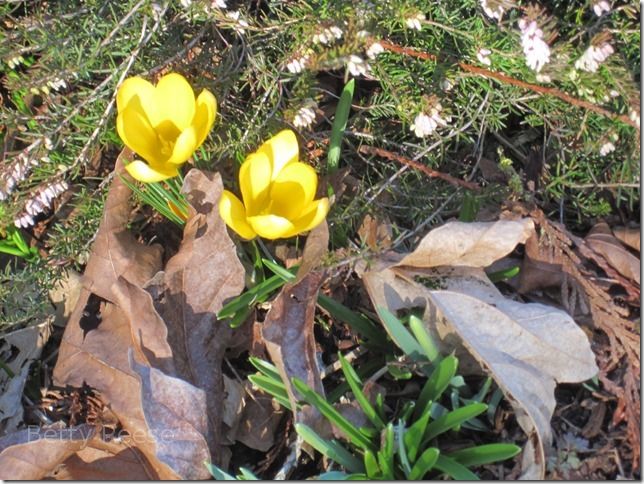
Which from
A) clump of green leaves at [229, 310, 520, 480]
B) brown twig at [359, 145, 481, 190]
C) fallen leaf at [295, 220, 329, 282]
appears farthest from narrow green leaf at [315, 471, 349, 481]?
brown twig at [359, 145, 481, 190]

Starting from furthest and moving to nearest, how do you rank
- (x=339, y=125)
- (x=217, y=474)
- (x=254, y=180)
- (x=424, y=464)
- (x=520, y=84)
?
(x=339, y=125) < (x=254, y=180) < (x=520, y=84) < (x=217, y=474) < (x=424, y=464)

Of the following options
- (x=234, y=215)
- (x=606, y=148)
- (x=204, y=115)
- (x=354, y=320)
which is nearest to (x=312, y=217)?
(x=234, y=215)

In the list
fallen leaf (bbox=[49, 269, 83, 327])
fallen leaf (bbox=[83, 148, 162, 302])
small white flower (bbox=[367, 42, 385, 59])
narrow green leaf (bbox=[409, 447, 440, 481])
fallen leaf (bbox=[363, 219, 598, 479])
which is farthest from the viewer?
fallen leaf (bbox=[49, 269, 83, 327])

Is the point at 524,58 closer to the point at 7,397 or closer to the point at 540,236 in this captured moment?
the point at 540,236

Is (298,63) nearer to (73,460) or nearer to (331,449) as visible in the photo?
(331,449)

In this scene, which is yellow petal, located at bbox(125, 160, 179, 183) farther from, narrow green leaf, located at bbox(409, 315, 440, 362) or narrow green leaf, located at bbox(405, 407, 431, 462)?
narrow green leaf, located at bbox(405, 407, 431, 462)

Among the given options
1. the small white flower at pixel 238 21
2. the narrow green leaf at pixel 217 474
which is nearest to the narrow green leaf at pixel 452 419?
the narrow green leaf at pixel 217 474
